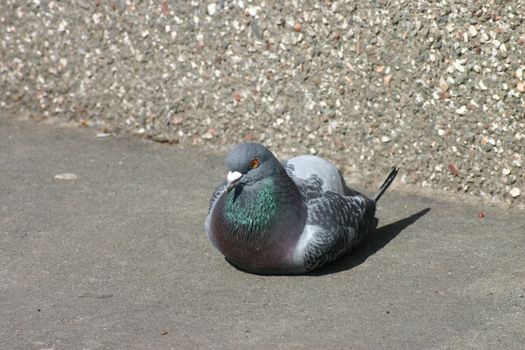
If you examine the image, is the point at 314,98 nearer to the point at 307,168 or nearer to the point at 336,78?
the point at 336,78

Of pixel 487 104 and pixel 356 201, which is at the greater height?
pixel 487 104

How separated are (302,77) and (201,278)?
1891mm

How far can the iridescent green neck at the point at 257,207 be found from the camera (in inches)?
197

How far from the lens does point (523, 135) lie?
5855 mm

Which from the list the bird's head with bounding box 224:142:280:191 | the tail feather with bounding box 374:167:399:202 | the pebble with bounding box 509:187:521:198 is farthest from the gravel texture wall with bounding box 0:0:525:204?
the bird's head with bounding box 224:142:280:191

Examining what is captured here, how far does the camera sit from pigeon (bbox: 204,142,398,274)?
16.3 feet

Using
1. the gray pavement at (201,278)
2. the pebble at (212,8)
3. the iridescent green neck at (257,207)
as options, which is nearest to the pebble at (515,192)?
the gray pavement at (201,278)

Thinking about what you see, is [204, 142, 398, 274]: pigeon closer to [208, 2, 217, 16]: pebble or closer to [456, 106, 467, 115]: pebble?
[456, 106, 467, 115]: pebble

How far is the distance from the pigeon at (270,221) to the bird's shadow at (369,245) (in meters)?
0.11

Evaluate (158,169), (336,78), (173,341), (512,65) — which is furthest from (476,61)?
(173,341)

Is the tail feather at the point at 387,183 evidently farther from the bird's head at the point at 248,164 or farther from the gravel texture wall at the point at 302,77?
the bird's head at the point at 248,164

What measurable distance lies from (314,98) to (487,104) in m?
1.15

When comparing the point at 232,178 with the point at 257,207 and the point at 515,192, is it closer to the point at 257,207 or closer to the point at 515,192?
the point at 257,207

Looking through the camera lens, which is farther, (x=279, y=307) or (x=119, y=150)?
(x=119, y=150)
